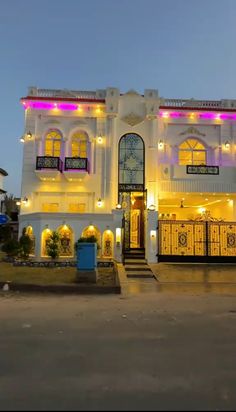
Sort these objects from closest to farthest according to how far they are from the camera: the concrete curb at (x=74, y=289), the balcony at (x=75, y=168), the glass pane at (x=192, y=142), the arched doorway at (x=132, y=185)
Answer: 1. the concrete curb at (x=74, y=289)
2. the balcony at (x=75, y=168)
3. the arched doorway at (x=132, y=185)
4. the glass pane at (x=192, y=142)

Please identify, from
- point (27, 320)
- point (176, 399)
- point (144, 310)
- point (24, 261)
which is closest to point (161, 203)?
point (24, 261)

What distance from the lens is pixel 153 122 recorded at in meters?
20.9

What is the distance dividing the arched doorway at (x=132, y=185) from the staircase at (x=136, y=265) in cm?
123

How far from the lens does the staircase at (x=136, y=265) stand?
14563 mm

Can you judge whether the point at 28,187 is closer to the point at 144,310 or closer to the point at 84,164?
the point at 84,164

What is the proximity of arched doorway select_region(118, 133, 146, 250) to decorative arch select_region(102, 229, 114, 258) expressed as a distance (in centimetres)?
193

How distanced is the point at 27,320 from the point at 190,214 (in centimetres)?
2170

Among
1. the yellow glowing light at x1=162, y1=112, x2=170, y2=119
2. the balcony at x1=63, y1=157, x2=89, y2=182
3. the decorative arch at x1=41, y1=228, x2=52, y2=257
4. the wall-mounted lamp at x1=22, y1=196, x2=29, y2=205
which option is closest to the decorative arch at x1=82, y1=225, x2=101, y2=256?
the decorative arch at x1=41, y1=228, x2=52, y2=257

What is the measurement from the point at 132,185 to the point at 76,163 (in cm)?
356

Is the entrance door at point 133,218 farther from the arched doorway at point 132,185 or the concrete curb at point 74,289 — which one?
the concrete curb at point 74,289

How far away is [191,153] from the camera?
2181 centimetres

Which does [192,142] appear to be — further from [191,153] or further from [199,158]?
[199,158]

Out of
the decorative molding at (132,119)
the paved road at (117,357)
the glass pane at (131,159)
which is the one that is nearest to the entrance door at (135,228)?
the glass pane at (131,159)

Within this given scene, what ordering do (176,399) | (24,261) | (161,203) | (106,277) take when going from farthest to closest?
(161,203) < (24,261) < (106,277) < (176,399)
